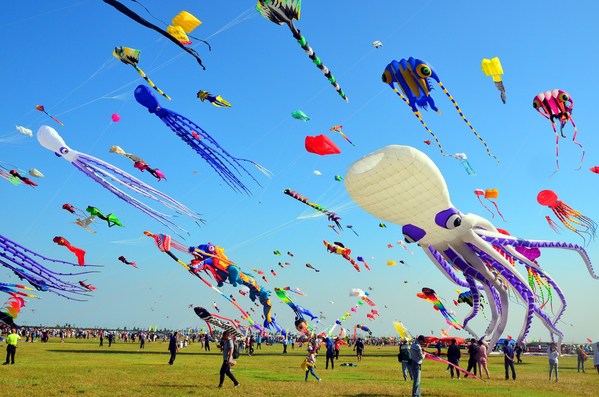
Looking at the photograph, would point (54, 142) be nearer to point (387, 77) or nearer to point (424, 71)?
point (387, 77)

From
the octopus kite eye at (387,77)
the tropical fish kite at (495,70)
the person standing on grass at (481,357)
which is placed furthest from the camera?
the person standing on grass at (481,357)

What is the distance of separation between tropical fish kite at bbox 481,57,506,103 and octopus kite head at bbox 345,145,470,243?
466cm

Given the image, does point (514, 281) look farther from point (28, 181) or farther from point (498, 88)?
point (28, 181)

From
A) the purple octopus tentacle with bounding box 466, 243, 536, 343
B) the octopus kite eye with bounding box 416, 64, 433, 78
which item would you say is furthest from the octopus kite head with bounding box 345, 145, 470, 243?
the octopus kite eye with bounding box 416, 64, 433, 78

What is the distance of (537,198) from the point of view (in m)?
25.3

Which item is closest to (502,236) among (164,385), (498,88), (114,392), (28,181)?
(498,88)

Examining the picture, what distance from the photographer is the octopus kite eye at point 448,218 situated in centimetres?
2470

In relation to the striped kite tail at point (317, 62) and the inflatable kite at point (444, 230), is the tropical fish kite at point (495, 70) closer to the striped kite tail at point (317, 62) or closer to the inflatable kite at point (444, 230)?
the inflatable kite at point (444, 230)

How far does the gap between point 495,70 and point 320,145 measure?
7.61m

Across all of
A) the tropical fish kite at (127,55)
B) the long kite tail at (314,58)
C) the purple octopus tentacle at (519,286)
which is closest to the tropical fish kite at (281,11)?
the long kite tail at (314,58)

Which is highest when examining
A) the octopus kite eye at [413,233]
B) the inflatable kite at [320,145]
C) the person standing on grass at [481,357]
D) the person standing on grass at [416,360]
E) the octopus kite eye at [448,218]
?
the inflatable kite at [320,145]

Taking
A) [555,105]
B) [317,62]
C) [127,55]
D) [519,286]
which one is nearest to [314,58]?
[317,62]

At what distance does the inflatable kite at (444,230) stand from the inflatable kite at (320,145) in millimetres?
1307

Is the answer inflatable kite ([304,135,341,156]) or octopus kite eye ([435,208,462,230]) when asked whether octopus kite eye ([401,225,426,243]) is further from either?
inflatable kite ([304,135,341,156])
